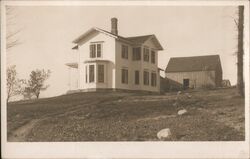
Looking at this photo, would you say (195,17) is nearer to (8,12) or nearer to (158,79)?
(158,79)

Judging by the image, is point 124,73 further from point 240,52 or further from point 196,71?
point 240,52

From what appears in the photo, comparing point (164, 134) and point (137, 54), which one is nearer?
point (164, 134)

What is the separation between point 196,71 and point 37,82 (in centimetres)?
167

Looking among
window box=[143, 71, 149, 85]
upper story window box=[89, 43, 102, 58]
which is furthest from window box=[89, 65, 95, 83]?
window box=[143, 71, 149, 85]

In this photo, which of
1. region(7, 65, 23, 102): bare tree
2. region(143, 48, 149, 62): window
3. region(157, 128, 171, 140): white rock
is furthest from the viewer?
region(143, 48, 149, 62): window

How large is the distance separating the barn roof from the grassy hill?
261 mm

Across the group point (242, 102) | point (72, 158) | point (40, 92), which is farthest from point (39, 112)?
point (242, 102)

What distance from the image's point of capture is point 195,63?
16.9 feet

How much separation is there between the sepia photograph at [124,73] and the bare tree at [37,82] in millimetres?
10

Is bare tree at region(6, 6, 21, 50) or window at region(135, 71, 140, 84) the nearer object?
bare tree at region(6, 6, 21, 50)

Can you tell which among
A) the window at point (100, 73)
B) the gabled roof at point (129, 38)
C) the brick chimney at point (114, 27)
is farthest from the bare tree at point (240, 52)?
the window at point (100, 73)

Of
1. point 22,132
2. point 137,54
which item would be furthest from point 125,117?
point 22,132

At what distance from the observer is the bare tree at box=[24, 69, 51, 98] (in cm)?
515

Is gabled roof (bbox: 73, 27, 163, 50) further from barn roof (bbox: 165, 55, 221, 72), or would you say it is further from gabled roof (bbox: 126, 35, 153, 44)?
barn roof (bbox: 165, 55, 221, 72)
